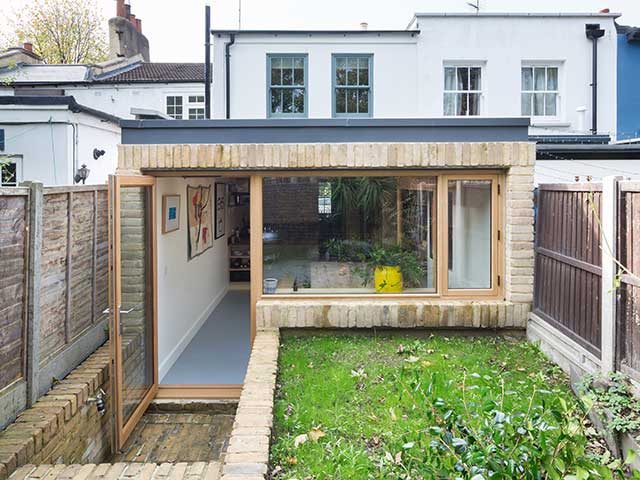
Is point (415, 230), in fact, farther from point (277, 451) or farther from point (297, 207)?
point (277, 451)

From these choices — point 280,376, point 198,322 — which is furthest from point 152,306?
point 198,322

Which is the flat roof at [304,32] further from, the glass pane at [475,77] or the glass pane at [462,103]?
the glass pane at [462,103]

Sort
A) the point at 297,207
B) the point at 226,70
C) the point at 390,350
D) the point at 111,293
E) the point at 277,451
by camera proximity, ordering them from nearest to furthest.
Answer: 1. the point at 277,451
2. the point at 111,293
3. the point at 390,350
4. the point at 297,207
5. the point at 226,70

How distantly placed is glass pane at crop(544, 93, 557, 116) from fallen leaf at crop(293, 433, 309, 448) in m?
12.4

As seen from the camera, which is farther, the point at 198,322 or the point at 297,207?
the point at 198,322

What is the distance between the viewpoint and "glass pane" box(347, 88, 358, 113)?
1288 centimetres

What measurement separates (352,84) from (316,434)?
10934 mm

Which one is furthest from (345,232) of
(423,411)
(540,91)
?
(540,91)

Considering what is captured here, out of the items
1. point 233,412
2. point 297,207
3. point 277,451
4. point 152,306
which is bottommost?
point 233,412

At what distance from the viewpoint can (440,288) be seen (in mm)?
5855

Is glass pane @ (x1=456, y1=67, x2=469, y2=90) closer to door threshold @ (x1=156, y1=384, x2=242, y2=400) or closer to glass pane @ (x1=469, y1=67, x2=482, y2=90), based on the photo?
glass pane @ (x1=469, y1=67, x2=482, y2=90)

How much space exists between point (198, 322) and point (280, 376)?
12.9ft

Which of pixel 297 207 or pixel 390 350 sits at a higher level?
pixel 297 207

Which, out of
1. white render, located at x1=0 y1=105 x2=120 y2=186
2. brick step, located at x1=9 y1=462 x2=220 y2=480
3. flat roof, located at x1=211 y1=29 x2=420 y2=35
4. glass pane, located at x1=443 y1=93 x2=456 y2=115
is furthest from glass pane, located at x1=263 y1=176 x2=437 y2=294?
flat roof, located at x1=211 y1=29 x2=420 y2=35
